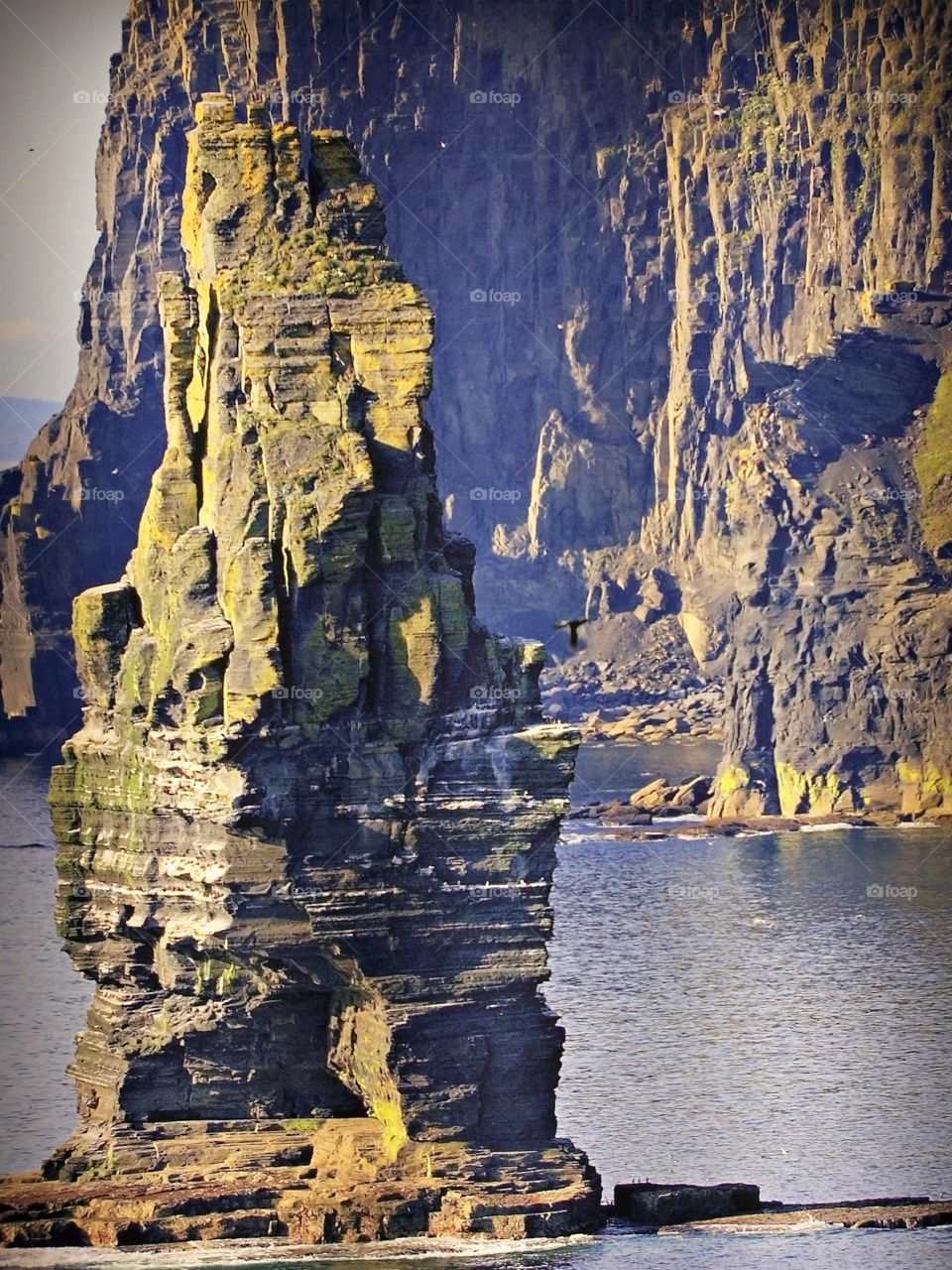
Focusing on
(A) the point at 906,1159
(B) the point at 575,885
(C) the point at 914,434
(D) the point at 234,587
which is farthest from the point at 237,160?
(C) the point at 914,434

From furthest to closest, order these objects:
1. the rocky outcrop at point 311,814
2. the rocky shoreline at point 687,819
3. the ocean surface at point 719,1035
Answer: the rocky shoreline at point 687,819 → the ocean surface at point 719,1035 → the rocky outcrop at point 311,814

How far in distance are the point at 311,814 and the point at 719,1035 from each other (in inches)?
1227

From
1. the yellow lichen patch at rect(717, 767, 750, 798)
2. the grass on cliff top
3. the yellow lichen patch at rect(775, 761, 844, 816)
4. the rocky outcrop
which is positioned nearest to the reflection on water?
the rocky outcrop

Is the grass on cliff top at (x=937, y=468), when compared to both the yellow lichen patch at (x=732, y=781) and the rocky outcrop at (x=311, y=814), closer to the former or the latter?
the yellow lichen patch at (x=732, y=781)

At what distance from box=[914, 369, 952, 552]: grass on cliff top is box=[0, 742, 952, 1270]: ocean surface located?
2205 cm

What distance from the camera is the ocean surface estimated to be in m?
83.4

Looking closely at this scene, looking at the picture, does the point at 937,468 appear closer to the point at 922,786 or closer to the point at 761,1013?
the point at 922,786

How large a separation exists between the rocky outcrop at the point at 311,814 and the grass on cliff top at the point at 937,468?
93.1 metres

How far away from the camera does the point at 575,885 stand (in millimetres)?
140750

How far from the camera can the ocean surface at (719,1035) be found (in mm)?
83438

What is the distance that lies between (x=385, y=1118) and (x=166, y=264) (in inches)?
4729

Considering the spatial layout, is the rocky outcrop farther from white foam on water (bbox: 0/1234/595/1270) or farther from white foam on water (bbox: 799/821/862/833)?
white foam on water (bbox: 799/821/862/833)

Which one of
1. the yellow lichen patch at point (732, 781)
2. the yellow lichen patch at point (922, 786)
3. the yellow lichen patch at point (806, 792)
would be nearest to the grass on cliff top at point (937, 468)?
the yellow lichen patch at point (922, 786)

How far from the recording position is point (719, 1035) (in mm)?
110062
